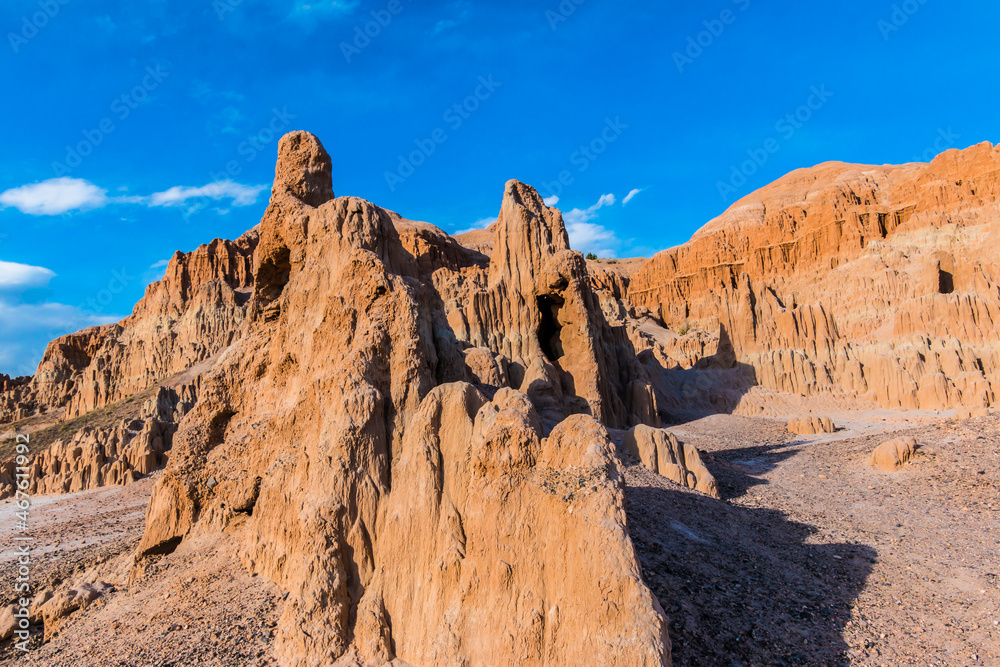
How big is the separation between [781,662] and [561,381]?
21200 millimetres

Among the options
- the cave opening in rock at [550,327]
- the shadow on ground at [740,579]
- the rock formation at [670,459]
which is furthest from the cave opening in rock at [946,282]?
the shadow on ground at [740,579]

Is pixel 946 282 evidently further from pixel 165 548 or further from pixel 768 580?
pixel 165 548

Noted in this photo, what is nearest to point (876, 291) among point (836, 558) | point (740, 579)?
point (836, 558)

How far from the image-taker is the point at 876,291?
43750mm

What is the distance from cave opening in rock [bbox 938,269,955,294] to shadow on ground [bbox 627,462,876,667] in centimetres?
3846

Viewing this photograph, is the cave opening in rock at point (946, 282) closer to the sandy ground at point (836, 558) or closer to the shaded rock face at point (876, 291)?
the shaded rock face at point (876, 291)

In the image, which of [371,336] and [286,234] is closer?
[371,336]

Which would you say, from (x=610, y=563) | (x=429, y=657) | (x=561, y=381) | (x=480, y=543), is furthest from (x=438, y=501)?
(x=561, y=381)

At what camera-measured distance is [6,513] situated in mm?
24734

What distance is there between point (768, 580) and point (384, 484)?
6534 mm

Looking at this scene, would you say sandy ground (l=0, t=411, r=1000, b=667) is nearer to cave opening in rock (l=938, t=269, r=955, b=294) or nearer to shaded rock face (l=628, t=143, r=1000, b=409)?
shaded rock face (l=628, t=143, r=1000, b=409)

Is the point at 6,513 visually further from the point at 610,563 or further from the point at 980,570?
the point at 980,570

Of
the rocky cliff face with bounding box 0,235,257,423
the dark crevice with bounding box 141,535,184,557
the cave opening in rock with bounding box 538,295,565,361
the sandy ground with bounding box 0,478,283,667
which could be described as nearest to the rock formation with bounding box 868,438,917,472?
the cave opening in rock with bounding box 538,295,565,361

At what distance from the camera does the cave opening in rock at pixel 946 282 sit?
41.1 m
